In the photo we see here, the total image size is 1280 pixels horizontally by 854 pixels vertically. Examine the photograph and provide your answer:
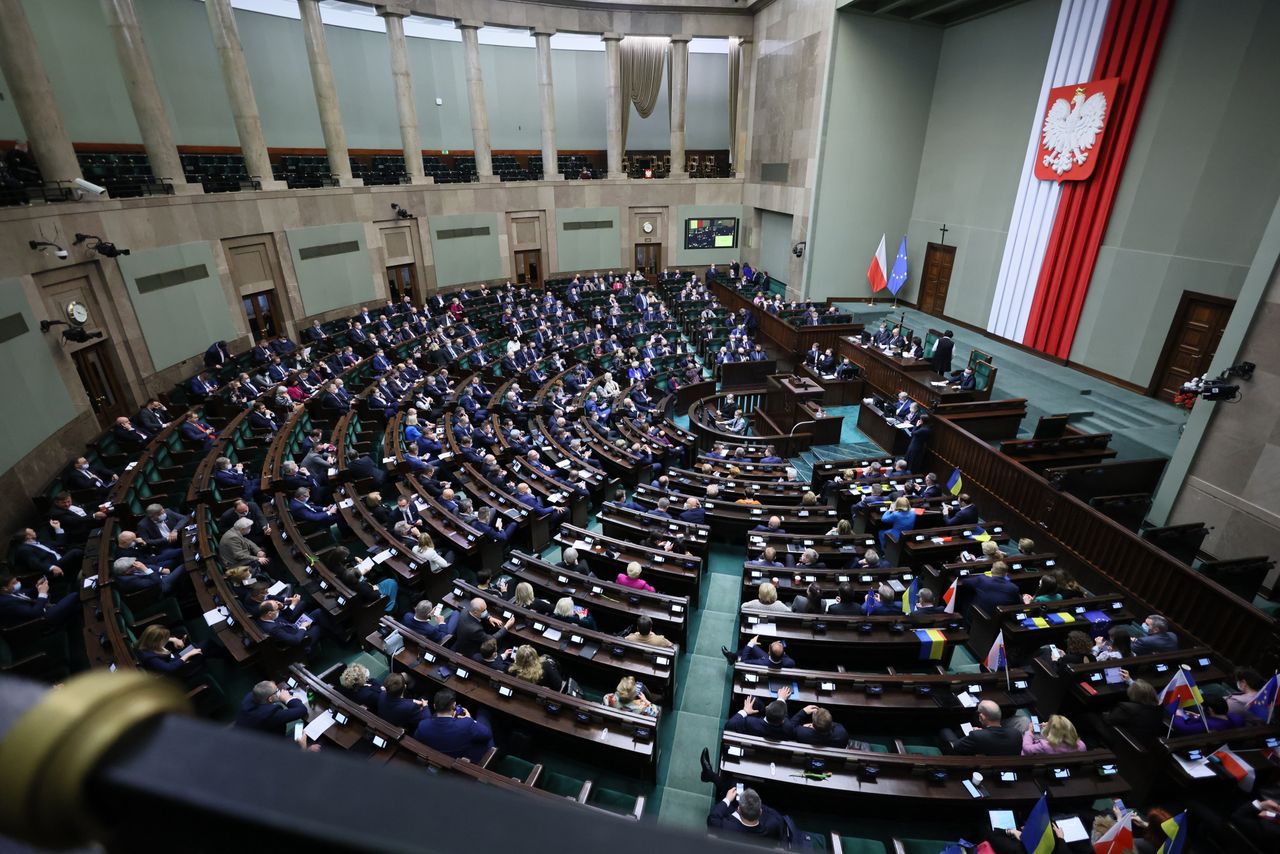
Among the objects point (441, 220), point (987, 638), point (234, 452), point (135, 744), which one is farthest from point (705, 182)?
point (135, 744)

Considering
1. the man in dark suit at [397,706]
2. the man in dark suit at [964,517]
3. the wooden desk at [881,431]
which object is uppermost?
the man in dark suit at [397,706]

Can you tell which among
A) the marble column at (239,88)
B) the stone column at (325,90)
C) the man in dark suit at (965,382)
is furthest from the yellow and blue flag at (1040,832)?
the stone column at (325,90)

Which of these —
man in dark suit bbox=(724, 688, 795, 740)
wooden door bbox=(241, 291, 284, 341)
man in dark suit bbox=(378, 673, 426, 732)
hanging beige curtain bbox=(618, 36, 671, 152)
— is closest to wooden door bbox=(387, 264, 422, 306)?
wooden door bbox=(241, 291, 284, 341)

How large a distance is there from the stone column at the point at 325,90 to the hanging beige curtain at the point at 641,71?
11.8 meters

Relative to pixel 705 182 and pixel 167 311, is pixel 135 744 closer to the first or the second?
Answer: pixel 167 311

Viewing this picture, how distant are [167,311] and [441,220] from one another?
34.9 feet

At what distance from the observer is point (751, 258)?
27.9 m

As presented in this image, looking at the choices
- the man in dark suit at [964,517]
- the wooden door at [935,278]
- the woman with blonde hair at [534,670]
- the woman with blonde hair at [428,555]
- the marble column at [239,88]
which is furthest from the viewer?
the wooden door at [935,278]

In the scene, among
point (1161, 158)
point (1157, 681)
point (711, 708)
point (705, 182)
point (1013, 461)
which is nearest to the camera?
point (1157, 681)

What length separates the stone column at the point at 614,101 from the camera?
24695 mm

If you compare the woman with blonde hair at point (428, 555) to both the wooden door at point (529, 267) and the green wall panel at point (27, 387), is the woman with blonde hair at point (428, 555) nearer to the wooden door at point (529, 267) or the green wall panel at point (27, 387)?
the green wall panel at point (27, 387)

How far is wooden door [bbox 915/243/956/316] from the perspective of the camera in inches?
816

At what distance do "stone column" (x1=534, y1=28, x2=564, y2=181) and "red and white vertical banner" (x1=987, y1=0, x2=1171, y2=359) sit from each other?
53.9 ft

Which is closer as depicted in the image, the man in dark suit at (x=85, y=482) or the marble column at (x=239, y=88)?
the man in dark suit at (x=85, y=482)
